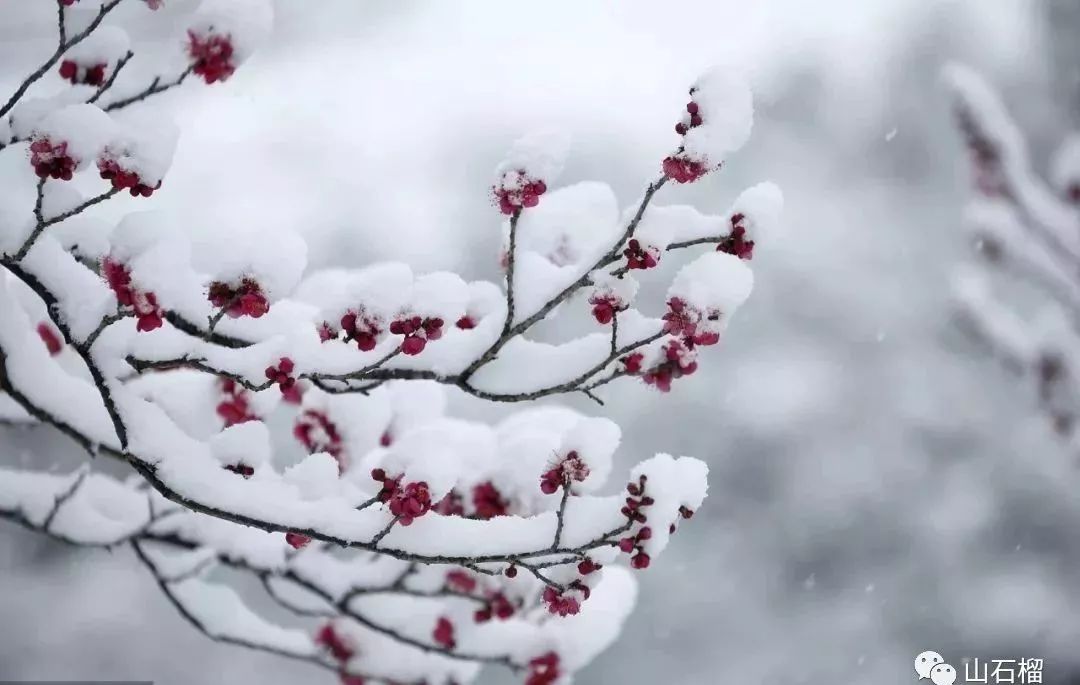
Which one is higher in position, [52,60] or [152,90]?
[152,90]

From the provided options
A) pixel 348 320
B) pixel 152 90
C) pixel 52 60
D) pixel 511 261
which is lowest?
pixel 348 320

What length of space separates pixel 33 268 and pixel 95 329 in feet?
0.69

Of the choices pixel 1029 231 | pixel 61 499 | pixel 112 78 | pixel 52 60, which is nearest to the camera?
pixel 52 60

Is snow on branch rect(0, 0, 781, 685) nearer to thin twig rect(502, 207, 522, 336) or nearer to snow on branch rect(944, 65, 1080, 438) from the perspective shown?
thin twig rect(502, 207, 522, 336)

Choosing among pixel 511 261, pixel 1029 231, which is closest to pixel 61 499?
pixel 511 261

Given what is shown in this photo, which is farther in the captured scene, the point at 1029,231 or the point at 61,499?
the point at 1029,231

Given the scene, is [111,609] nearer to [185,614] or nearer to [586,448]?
[185,614]

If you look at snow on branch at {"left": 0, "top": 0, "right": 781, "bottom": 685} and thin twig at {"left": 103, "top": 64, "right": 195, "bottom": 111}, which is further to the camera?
thin twig at {"left": 103, "top": 64, "right": 195, "bottom": 111}

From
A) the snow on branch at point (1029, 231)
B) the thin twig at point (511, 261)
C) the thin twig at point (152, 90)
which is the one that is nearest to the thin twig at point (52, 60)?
the thin twig at point (152, 90)

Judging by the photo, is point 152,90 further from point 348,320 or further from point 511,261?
point 511,261

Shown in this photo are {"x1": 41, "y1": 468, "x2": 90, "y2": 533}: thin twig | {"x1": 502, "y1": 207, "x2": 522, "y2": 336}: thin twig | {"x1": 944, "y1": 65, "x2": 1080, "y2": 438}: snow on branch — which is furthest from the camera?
{"x1": 944, "y1": 65, "x2": 1080, "y2": 438}: snow on branch

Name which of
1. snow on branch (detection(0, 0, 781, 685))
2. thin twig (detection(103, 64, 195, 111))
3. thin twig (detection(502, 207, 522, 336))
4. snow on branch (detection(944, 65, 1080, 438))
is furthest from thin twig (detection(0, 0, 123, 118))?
snow on branch (detection(944, 65, 1080, 438))

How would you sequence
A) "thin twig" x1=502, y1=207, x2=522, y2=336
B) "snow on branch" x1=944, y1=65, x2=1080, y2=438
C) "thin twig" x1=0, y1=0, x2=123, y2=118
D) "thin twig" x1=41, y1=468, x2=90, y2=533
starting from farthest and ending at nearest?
"snow on branch" x1=944, y1=65, x2=1080, y2=438
"thin twig" x1=41, y1=468, x2=90, y2=533
"thin twig" x1=502, y1=207, x2=522, y2=336
"thin twig" x1=0, y1=0, x2=123, y2=118

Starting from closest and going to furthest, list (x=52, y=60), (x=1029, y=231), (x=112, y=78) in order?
(x=52, y=60) < (x=112, y=78) < (x=1029, y=231)
